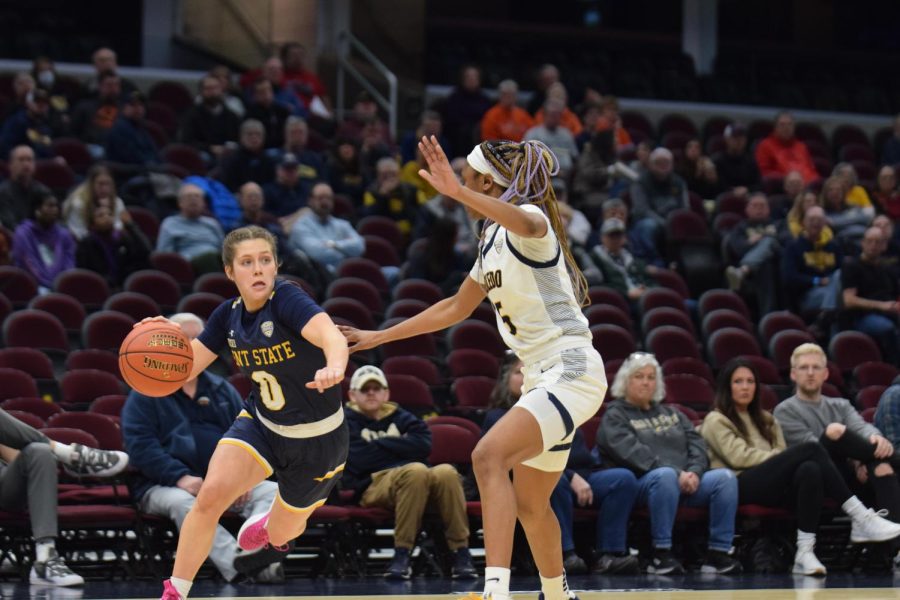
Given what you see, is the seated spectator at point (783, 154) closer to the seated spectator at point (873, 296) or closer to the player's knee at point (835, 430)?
the seated spectator at point (873, 296)

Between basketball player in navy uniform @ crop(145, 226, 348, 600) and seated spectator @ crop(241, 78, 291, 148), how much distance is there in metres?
8.00

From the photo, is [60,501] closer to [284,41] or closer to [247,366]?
[247,366]

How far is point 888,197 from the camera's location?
1438 cm

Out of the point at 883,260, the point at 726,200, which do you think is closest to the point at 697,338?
the point at 883,260

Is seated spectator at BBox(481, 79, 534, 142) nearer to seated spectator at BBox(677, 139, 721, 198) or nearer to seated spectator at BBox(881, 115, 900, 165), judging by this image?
seated spectator at BBox(677, 139, 721, 198)

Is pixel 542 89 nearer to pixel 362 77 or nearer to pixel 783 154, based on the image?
pixel 362 77

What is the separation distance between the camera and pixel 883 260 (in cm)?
1217

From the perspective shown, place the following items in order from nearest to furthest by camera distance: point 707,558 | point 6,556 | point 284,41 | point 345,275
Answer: point 6,556 < point 707,558 < point 345,275 < point 284,41

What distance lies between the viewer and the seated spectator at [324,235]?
11508 millimetres

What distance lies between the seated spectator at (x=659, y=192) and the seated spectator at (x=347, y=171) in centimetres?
268

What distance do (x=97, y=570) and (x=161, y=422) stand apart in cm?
100

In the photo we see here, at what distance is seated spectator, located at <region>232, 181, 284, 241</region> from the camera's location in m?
11.4

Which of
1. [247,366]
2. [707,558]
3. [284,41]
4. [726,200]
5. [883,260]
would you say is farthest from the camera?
[284,41]

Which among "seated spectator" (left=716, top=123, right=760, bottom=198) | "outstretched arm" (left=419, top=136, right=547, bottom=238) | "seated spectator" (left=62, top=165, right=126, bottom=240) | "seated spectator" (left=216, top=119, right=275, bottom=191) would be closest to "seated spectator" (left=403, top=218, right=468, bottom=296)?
"seated spectator" (left=216, top=119, right=275, bottom=191)
